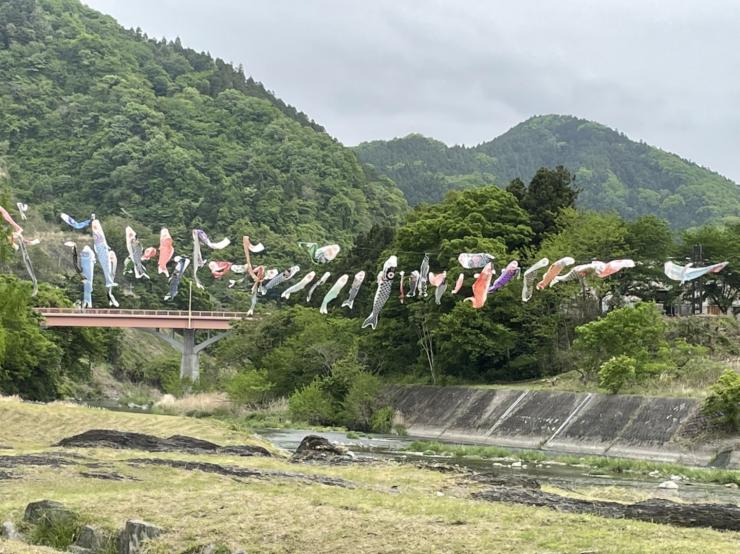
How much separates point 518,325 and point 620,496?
40754 mm

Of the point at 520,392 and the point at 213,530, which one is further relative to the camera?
the point at 520,392

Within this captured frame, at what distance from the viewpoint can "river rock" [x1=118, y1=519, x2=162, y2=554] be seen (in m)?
15.0

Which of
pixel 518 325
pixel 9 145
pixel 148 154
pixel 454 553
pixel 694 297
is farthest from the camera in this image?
pixel 9 145

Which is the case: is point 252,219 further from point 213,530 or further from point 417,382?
point 213,530

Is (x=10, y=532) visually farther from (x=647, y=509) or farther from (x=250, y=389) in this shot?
(x=250, y=389)

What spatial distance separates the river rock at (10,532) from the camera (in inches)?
630

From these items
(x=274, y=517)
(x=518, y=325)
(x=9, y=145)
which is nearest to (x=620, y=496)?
Result: (x=274, y=517)

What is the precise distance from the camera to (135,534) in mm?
15117

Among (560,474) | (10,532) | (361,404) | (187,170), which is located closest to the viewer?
(10,532)

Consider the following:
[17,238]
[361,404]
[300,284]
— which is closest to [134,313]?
[361,404]

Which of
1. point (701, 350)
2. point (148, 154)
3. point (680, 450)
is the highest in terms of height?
point (148, 154)

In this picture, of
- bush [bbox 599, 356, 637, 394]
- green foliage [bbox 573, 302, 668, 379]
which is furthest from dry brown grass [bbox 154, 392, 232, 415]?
bush [bbox 599, 356, 637, 394]

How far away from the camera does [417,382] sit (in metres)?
65.5

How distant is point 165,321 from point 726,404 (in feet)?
197
